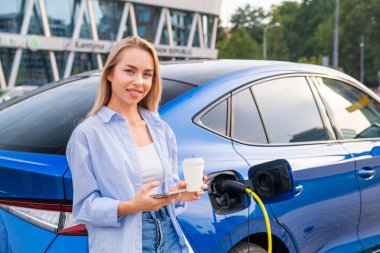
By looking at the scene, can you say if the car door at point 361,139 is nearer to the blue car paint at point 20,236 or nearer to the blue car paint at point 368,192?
the blue car paint at point 368,192

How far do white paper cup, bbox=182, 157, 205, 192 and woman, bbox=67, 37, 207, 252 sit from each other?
0.11ft

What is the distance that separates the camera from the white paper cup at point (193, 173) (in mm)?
1745

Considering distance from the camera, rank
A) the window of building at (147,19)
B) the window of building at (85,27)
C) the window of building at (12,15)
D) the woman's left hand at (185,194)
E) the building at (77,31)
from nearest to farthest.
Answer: the woman's left hand at (185,194) < the window of building at (12,15) < the building at (77,31) < the window of building at (85,27) < the window of building at (147,19)

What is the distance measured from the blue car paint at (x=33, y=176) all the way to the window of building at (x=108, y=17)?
127 ft

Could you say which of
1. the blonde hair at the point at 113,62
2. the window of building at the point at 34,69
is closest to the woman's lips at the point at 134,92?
the blonde hair at the point at 113,62

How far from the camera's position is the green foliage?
63594 mm

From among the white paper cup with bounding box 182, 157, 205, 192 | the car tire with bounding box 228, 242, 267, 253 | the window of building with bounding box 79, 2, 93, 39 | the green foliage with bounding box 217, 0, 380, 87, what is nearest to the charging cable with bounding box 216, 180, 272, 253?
the car tire with bounding box 228, 242, 267, 253

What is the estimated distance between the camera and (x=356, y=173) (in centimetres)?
324

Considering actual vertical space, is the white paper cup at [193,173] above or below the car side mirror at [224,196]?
above

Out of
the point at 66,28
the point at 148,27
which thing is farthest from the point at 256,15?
the point at 66,28

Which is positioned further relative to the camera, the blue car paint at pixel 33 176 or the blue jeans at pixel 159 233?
the blue car paint at pixel 33 176

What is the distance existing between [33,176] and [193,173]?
0.72 metres

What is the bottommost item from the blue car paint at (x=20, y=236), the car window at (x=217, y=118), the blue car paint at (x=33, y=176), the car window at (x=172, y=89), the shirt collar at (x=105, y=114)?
the blue car paint at (x=20, y=236)

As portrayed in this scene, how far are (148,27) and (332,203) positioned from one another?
43.3 metres
